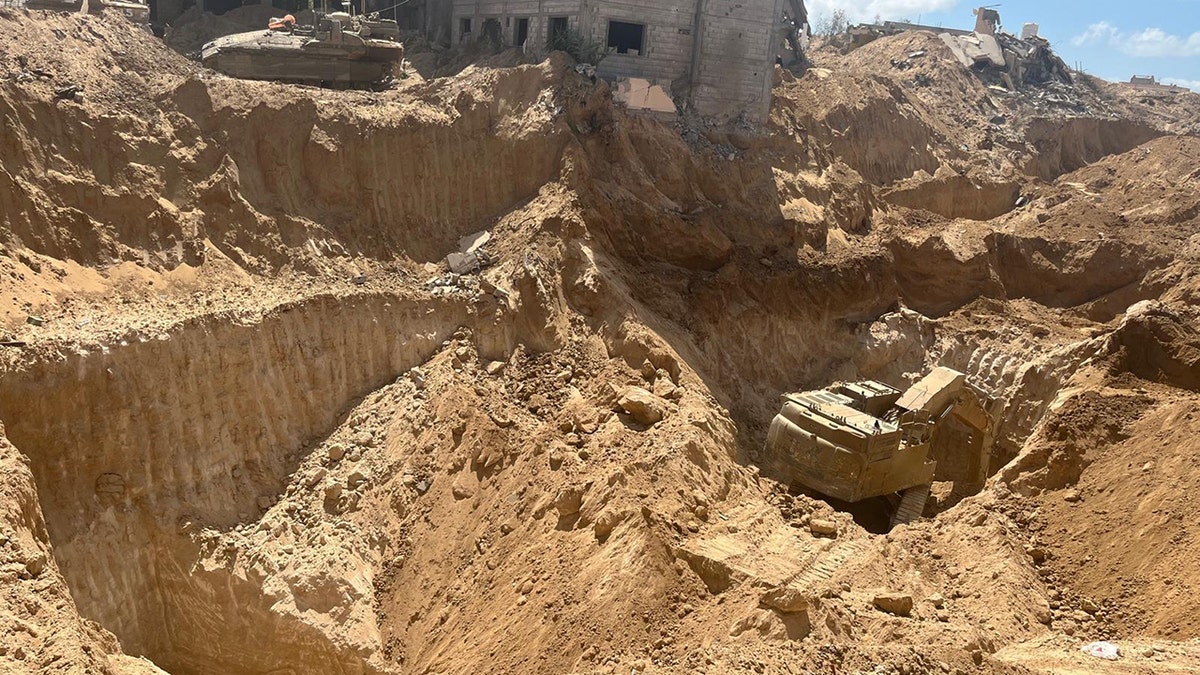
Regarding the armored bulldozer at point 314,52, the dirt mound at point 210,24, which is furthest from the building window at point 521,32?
the dirt mound at point 210,24

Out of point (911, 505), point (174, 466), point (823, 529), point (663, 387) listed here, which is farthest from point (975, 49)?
point (174, 466)

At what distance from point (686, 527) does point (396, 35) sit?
14718mm

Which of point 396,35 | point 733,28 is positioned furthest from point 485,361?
point 733,28

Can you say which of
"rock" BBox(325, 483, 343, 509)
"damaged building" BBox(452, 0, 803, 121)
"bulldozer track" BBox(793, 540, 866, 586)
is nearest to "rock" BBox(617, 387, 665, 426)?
"bulldozer track" BBox(793, 540, 866, 586)

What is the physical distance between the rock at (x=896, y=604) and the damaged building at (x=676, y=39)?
48.9 feet

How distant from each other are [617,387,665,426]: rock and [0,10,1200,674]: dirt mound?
8 centimetres

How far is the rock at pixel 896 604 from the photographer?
475 inches

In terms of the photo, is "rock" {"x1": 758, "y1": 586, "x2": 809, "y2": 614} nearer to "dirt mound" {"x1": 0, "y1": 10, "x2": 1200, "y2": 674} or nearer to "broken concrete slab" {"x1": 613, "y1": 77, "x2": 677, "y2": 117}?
"dirt mound" {"x1": 0, "y1": 10, "x2": 1200, "y2": 674}

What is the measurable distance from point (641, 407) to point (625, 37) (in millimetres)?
12544

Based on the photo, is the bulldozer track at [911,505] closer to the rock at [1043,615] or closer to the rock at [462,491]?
the rock at [1043,615]

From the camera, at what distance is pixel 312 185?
1798 cm

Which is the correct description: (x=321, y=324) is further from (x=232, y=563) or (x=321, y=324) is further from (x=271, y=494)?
(x=232, y=563)

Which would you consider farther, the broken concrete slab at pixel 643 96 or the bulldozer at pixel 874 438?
the broken concrete slab at pixel 643 96

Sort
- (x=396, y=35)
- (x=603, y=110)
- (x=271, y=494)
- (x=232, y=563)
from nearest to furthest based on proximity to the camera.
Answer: (x=232, y=563) → (x=271, y=494) → (x=603, y=110) → (x=396, y=35)
